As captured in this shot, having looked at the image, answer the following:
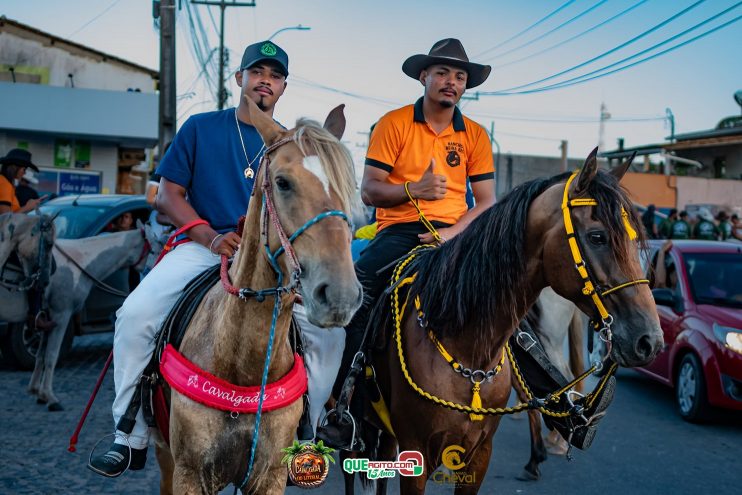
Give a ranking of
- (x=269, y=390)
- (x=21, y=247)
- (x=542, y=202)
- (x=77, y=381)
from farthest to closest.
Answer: (x=77, y=381) → (x=21, y=247) → (x=542, y=202) → (x=269, y=390)

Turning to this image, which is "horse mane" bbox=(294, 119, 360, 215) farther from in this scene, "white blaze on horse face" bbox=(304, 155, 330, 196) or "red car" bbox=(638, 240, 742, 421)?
"red car" bbox=(638, 240, 742, 421)

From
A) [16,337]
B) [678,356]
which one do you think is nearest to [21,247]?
[16,337]

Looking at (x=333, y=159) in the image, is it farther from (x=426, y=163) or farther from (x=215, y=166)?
(x=426, y=163)

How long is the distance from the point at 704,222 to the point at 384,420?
693 inches

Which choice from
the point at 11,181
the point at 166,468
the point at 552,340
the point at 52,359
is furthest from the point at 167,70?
the point at 166,468

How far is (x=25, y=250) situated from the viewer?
8008 mm

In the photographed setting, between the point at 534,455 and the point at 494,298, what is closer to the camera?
the point at 494,298

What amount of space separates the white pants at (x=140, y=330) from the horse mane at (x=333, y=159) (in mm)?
1221

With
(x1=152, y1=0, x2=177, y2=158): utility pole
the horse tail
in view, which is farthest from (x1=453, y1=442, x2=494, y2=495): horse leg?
(x1=152, y1=0, x2=177, y2=158): utility pole

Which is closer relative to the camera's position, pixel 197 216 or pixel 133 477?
pixel 197 216

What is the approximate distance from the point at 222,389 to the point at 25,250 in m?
6.04

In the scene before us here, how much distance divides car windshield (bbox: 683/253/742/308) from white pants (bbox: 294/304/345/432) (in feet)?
19.3

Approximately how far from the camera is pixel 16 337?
8875 millimetres

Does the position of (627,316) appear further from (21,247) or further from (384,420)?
(21,247)
